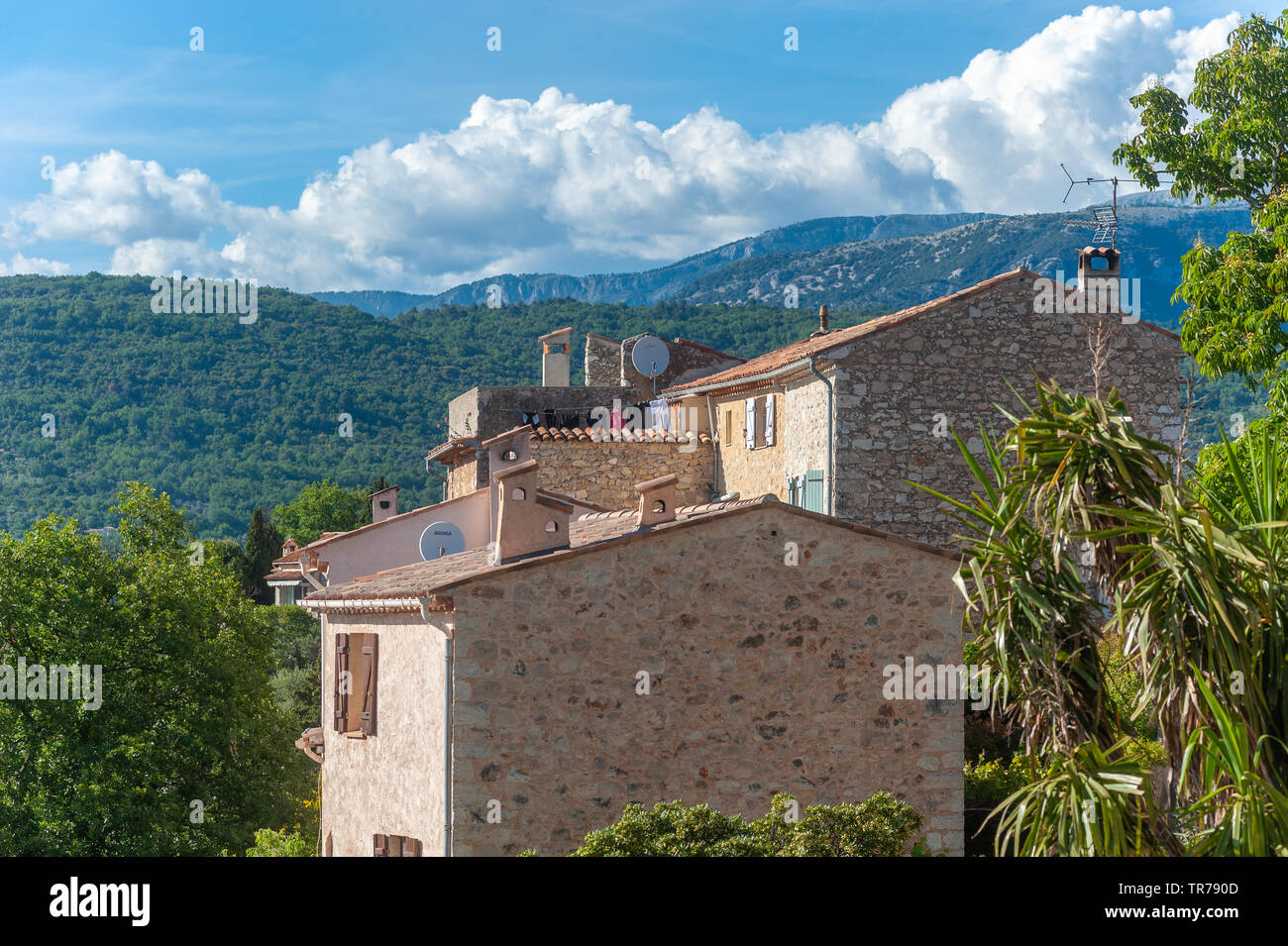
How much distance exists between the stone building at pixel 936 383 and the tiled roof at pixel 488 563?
8.05 metres

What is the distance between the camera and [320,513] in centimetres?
7025

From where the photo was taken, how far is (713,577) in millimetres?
12945

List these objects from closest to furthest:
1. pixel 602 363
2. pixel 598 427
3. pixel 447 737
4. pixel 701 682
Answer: pixel 447 737 → pixel 701 682 → pixel 598 427 → pixel 602 363

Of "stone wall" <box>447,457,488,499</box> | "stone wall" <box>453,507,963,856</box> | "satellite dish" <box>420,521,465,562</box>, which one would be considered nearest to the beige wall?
"stone wall" <box>453,507,963,856</box>

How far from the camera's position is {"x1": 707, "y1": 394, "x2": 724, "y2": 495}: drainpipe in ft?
96.2

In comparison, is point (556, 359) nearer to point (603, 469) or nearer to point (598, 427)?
point (598, 427)

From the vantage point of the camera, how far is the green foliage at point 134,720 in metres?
23.9

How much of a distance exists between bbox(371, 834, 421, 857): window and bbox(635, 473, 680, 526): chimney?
427cm

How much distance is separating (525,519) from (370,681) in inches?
135

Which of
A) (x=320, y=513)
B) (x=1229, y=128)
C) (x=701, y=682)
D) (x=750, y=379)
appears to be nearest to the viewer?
(x=701, y=682)

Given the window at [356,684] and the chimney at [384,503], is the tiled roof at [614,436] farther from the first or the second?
the window at [356,684]

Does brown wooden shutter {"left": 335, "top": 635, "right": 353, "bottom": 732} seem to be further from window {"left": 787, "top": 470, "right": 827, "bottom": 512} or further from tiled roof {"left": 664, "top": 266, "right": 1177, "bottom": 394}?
tiled roof {"left": 664, "top": 266, "right": 1177, "bottom": 394}

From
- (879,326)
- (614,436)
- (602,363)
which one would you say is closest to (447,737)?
(879,326)
